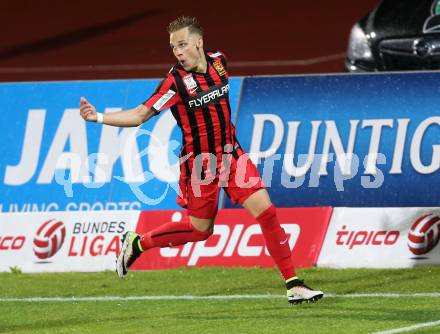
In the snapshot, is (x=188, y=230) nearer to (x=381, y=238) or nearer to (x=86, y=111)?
(x=86, y=111)

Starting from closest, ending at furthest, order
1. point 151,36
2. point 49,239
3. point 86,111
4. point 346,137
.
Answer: point 86,111, point 346,137, point 49,239, point 151,36

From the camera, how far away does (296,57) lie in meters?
24.2

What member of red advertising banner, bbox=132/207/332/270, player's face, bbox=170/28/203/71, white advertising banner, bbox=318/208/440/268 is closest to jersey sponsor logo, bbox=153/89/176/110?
player's face, bbox=170/28/203/71

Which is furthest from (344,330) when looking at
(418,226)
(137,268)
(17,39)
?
(17,39)

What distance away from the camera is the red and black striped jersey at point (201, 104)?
11602mm

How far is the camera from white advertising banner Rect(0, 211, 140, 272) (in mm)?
14320

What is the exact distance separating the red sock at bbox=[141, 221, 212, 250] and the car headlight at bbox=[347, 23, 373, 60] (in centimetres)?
505

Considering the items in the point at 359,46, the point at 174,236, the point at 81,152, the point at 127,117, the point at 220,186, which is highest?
the point at 127,117

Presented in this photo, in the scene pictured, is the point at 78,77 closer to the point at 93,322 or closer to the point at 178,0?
the point at 178,0

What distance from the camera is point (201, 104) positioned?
11.7 m

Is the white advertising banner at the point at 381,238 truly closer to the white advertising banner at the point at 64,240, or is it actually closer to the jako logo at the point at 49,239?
the white advertising banner at the point at 64,240

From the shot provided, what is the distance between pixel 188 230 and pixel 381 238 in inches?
87.2

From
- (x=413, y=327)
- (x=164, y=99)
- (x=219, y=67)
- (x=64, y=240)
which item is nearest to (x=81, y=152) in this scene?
(x=64, y=240)

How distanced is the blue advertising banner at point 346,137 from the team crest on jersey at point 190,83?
292cm
